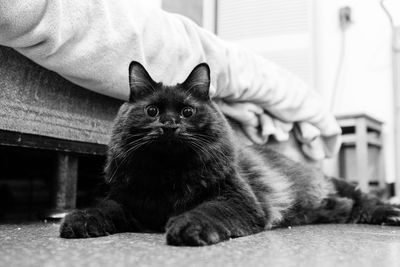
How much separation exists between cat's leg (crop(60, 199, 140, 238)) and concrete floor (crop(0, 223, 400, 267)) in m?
0.03

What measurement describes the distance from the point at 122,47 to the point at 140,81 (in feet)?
0.73

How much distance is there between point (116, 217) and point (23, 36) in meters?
0.55

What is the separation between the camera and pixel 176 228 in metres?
0.89

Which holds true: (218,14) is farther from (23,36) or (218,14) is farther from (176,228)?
(176,228)

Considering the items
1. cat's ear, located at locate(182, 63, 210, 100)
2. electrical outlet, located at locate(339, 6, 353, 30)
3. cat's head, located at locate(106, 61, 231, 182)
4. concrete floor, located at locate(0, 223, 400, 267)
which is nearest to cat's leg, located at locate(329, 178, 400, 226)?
concrete floor, located at locate(0, 223, 400, 267)

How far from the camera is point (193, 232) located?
0.87m

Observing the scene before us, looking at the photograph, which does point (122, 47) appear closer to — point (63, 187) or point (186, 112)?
point (186, 112)

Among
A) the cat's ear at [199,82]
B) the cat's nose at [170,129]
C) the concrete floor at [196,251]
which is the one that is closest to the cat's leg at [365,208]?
the concrete floor at [196,251]

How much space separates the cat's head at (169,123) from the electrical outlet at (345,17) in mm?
2824

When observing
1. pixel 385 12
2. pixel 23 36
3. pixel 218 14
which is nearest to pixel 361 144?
pixel 385 12

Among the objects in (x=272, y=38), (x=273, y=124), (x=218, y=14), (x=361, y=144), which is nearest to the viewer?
(x=273, y=124)

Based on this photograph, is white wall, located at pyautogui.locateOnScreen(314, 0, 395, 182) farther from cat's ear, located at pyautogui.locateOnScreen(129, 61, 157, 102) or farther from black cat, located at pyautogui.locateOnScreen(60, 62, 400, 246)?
cat's ear, located at pyautogui.locateOnScreen(129, 61, 157, 102)

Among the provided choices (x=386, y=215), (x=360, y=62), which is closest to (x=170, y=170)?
(x=386, y=215)

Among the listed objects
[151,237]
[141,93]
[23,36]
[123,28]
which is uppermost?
[123,28]
